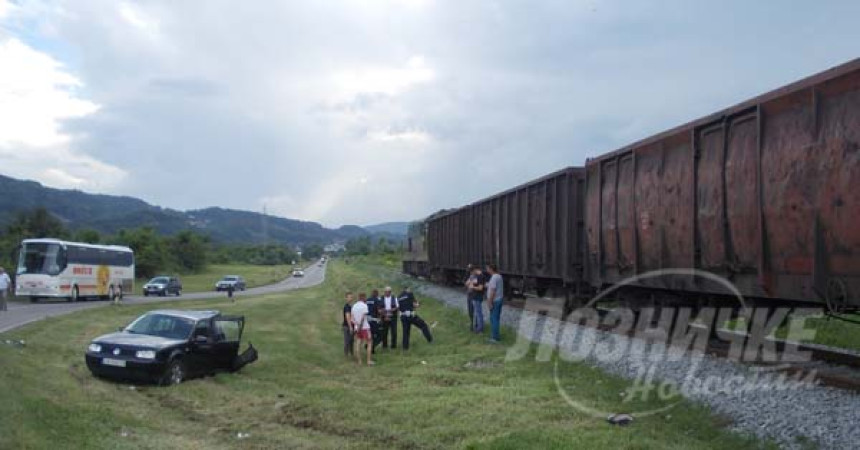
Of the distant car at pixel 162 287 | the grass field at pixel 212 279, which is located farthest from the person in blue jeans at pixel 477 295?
the grass field at pixel 212 279

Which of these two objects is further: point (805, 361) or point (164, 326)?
point (164, 326)

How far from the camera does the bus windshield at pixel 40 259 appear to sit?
37.0 m

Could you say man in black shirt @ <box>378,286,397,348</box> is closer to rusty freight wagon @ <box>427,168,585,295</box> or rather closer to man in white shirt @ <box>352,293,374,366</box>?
man in white shirt @ <box>352,293,374,366</box>

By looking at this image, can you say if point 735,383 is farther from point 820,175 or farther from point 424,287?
point 424,287

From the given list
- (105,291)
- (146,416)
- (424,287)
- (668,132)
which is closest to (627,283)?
(668,132)

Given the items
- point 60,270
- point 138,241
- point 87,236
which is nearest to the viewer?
point 60,270

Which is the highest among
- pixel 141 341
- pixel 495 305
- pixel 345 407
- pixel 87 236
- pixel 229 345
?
pixel 87 236

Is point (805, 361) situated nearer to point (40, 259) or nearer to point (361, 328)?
point (361, 328)

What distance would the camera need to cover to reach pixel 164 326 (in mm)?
14305

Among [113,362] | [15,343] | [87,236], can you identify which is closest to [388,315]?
[113,362]

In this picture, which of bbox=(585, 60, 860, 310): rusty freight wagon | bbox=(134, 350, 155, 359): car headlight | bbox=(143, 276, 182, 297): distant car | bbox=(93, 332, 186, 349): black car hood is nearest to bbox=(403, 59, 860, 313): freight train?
bbox=(585, 60, 860, 310): rusty freight wagon

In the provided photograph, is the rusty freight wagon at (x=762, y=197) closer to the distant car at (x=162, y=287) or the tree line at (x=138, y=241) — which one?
the distant car at (x=162, y=287)

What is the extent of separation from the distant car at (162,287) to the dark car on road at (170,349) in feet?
125

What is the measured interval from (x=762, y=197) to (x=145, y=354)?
1010cm
